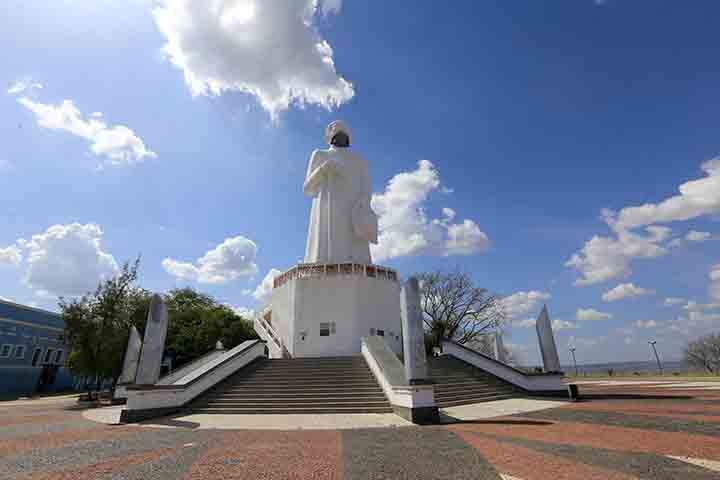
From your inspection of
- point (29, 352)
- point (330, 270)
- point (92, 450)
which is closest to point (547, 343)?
point (330, 270)

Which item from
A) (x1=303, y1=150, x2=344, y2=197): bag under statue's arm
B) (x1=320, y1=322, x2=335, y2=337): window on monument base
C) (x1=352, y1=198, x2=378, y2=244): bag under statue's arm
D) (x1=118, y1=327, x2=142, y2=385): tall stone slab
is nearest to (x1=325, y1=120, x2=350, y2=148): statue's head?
(x1=303, y1=150, x2=344, y2=197): bag under statue's arm

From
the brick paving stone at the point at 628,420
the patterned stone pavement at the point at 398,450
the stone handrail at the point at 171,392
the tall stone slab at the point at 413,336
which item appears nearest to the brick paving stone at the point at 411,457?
the patterned stone pavement at the point at 398,450

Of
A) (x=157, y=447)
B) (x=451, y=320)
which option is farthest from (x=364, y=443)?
(x=451, y=320)

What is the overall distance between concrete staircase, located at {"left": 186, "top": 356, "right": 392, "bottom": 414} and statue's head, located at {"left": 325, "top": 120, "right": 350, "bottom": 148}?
54.7 feet

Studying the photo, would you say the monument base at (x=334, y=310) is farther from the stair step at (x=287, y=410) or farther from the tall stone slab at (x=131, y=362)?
the stair step at (x=287, y=410)

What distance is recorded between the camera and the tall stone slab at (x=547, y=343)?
14405mm

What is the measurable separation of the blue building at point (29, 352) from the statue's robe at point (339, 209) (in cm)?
2240

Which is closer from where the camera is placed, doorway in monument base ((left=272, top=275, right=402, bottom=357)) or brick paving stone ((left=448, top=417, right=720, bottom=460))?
brick paving stone ((left=448, top=417, right=720, bottom=460))

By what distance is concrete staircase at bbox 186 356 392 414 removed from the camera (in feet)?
38.1

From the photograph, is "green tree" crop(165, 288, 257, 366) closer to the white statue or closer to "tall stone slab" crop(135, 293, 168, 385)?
the white statue

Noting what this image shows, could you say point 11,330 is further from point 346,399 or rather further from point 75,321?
point 346,399

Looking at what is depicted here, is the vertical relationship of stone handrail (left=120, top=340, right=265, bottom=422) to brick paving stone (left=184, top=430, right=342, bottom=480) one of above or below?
above

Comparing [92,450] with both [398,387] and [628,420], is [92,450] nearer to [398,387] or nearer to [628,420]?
[398,387]

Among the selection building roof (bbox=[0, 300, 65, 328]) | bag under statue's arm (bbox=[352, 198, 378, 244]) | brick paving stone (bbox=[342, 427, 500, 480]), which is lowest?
brick paving stone (bbox=[342, 427, 500, 480])
